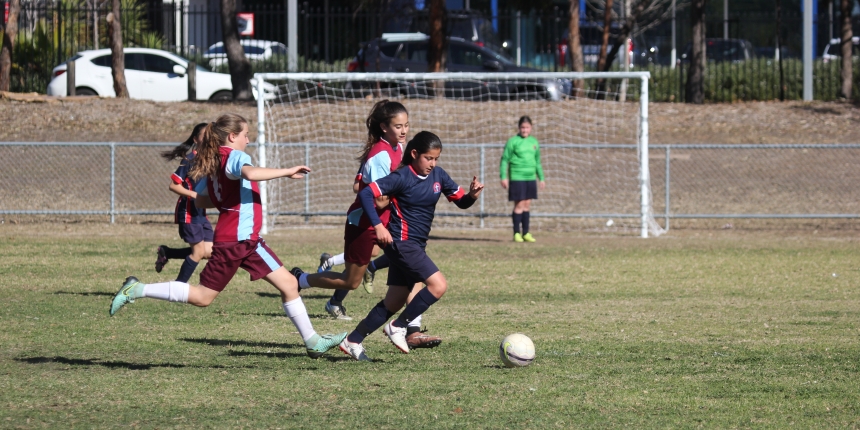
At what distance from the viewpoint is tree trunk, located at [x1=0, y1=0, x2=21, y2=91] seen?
2284 cm

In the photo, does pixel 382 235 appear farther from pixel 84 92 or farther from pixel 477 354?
pixel 84 92

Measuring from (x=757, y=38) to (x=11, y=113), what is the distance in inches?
1017

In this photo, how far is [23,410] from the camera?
5.29 meters

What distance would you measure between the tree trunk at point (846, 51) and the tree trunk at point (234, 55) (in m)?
14.2

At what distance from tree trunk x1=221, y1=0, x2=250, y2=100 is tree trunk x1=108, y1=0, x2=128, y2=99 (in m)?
2.40

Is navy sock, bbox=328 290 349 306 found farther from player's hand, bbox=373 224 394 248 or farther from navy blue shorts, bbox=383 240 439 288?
player's hand, bbox=373 224 394 248

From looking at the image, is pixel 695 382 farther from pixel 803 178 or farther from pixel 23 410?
pixel 803 178

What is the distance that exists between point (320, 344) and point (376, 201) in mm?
998

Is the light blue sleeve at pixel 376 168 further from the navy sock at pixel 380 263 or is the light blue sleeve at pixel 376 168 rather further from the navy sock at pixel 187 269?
the navy sock at pixel 187 269

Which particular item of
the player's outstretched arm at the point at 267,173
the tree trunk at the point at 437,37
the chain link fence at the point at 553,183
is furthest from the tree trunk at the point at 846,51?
the player's outstretched arm at the point at 267,173

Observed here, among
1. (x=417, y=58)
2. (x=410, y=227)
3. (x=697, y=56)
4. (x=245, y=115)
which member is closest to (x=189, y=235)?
(x=410, y=227)

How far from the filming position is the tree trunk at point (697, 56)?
23.5 metres

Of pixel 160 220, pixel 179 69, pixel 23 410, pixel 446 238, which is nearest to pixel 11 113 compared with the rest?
pixel 179 69

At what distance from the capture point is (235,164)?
6262 millimetres
